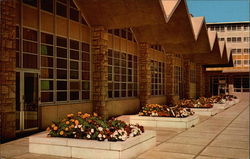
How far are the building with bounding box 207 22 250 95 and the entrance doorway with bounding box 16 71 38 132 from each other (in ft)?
138

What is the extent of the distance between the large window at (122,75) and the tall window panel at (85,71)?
2.18m

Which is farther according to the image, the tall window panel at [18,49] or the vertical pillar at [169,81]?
the vertical pillar at [169,81]

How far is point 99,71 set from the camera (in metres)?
15.9

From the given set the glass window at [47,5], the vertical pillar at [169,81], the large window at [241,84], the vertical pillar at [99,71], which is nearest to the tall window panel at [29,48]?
the glass window at [47,5]

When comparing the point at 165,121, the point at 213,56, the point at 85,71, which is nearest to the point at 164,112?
the point at 165,121

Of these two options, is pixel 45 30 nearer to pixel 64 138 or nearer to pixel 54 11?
pixel 54 11

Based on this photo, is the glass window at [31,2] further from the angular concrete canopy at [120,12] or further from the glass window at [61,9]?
the angular concrete canopy at [120,12]

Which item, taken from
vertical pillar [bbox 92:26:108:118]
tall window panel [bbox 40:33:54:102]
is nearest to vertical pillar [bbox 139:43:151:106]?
vertical pillar [bbox 92:26:108:118]

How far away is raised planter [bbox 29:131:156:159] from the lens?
23.3 ft

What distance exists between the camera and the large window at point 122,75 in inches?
717

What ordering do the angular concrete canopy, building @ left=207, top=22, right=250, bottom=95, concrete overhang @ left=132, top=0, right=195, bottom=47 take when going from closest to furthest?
the angular concrete canopy
concrete overhang @ left=132, top=0, right=195, bottom=47
building @ left=207, top=22, right=250, bottom=95

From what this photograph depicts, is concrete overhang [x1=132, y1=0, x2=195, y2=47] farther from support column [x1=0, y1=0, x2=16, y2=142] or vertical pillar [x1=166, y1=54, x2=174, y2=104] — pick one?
support column [x1=0, y1=0, x2=16, y2=142]

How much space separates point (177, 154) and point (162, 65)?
64.8ft

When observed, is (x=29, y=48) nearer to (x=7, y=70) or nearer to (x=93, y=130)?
(x=7, y=70)
